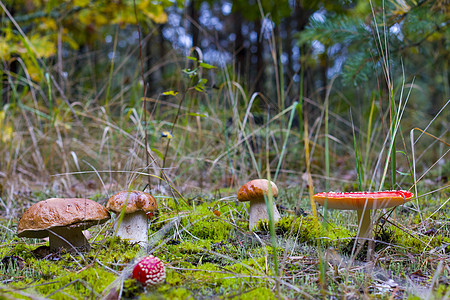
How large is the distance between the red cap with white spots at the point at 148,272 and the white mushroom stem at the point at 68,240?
2.05ft

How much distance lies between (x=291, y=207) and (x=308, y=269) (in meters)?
1.19

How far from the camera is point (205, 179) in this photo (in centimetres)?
411

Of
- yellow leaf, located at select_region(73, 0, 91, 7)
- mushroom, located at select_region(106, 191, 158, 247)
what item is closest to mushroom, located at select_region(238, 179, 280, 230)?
mushroom, located at select_region(106, 191, 158, 247)

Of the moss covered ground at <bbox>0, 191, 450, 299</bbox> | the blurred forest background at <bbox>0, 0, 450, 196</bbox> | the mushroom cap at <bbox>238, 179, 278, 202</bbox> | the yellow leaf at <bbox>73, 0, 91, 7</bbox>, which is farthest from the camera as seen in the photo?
the yellow leaf at <bbox>73, 0, 91, 7</bbox>

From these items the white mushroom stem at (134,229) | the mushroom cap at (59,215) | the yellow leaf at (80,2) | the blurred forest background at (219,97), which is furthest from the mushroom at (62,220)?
the yellow leaf at (80,2)

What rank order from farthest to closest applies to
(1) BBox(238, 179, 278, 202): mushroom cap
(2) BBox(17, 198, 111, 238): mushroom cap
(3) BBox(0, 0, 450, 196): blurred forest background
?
(3) BBox(0, 0, 450, 196): blurred forest background < (1) BBox(238, 179, 278, 202): mushroom cap < (2) BBox(17, 198, 111, 238): mushroom cap

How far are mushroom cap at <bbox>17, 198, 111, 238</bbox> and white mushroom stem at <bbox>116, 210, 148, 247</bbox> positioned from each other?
21 centimetres

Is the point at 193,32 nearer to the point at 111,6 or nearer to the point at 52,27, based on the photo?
the point at 111,6

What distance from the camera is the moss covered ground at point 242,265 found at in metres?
1.33

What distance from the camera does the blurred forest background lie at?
3207 mm

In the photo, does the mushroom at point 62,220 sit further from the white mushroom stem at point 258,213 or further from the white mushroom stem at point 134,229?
the white mushroom stem at point 258,213

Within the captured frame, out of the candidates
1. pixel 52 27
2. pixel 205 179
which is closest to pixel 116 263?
pixel 205 179

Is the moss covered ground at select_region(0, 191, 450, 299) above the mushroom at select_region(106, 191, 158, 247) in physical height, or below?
below

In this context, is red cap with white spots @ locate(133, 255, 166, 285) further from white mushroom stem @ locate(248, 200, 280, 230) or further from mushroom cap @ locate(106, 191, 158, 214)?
white mushroom stem @ locate(248, 200, 280, 230)
